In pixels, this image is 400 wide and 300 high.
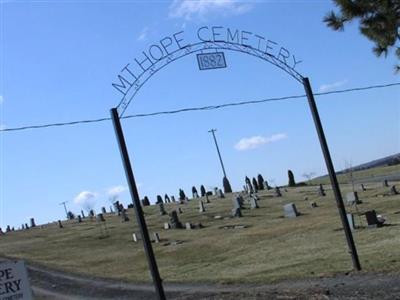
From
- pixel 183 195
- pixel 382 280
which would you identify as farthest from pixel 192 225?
pixel 183 195

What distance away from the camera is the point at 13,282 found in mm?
8195

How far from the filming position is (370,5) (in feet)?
53.0

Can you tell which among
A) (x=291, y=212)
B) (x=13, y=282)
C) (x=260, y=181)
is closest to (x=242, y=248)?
(x=291, y=212)

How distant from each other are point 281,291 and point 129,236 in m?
28.9

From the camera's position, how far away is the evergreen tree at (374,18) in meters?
16.0

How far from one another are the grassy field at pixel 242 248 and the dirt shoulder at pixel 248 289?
2.66 ft

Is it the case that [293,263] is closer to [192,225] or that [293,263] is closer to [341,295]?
[341,295]

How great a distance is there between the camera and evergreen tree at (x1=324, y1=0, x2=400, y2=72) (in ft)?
52.6

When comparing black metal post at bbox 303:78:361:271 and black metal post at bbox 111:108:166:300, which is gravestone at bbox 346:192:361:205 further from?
black metal post at bbox 111:108:166:300

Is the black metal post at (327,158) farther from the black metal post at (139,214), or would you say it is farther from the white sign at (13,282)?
the white sign at (13,282)

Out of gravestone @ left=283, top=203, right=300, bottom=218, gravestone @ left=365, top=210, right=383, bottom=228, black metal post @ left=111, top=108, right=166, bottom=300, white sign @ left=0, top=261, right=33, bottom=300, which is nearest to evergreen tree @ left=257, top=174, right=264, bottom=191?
gravestone @ left=283, top=203, right=300, bottom=218

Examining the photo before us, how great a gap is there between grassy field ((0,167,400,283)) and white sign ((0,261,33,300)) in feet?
28.0

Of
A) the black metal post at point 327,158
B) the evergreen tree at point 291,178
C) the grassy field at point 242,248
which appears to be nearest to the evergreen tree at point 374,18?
the black metal post at point 327,158

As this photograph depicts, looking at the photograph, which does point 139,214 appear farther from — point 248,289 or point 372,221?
point 372,221
